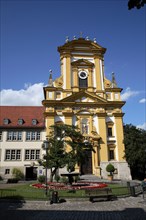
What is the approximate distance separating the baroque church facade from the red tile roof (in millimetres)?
3757

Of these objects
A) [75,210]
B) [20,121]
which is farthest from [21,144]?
[75,210]

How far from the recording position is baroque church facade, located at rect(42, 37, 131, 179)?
3616 cm

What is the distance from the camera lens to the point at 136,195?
18.1 meters

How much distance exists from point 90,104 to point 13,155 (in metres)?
15.9

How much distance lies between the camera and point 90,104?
3838 cm

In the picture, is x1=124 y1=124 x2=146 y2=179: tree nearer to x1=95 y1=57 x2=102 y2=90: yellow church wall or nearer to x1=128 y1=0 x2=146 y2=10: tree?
x1=95 y1=57 x2=102 y2=90: yellow church wall

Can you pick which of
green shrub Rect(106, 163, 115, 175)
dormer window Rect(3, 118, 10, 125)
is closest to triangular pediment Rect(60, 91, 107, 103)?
green shrub Rect(106, 163, 115, 175)

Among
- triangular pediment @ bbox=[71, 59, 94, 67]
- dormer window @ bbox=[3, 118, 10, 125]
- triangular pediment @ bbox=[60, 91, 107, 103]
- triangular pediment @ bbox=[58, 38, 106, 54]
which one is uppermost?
triangular pediment @ bbox=[58, 38, 106, 54]

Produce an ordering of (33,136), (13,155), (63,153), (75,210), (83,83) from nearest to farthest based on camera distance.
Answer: (75,210) → (63,153) → (13,155) → (33,136) → (83,83)

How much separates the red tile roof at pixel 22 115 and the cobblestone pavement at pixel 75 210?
23688 mm

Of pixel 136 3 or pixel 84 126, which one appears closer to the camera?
pixel 136 3

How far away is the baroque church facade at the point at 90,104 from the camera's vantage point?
119 ft

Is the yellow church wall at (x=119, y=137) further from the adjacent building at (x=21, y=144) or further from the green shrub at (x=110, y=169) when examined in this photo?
the adjacent building at (x=21, y=144)

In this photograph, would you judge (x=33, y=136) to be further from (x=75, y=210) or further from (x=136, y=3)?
(x=136, y=3)
